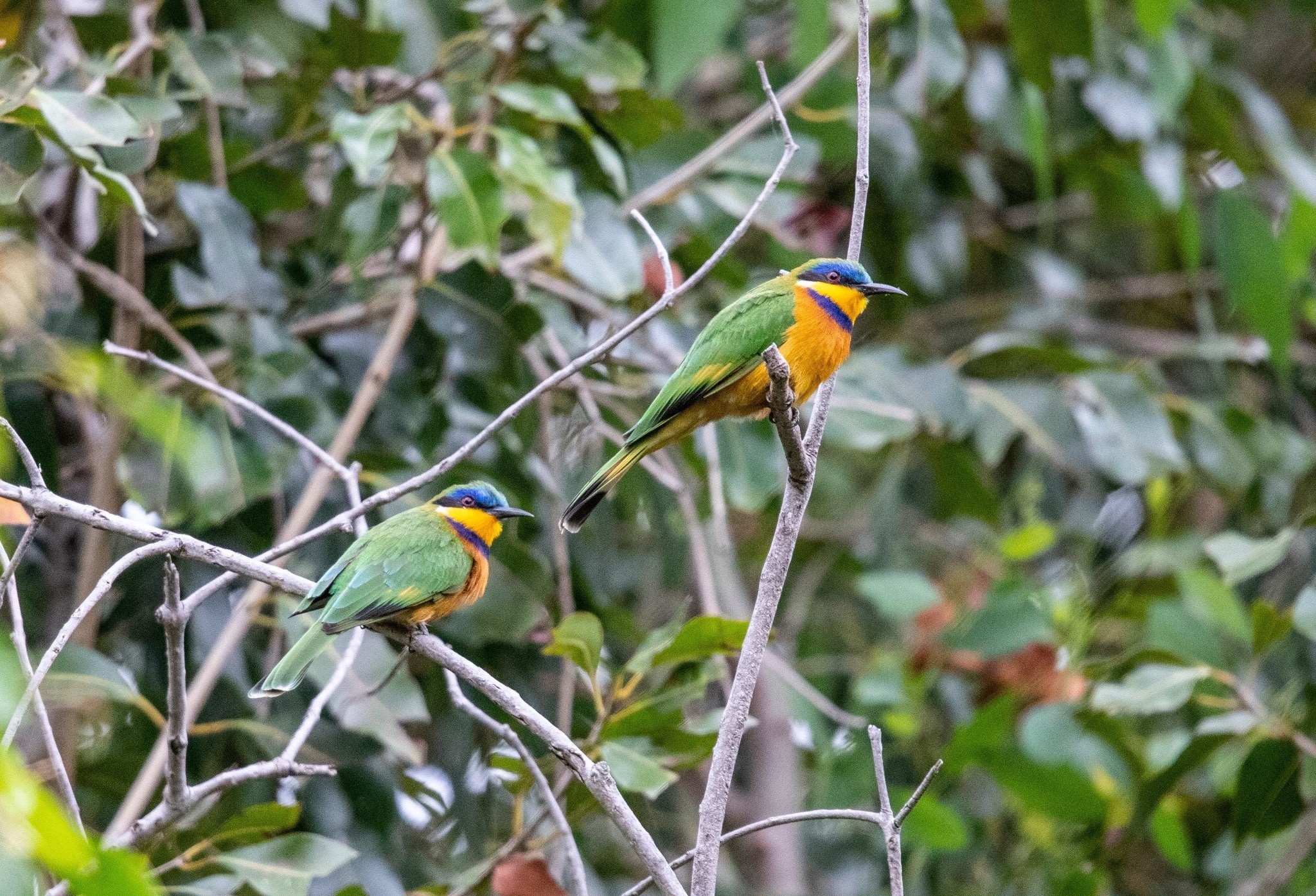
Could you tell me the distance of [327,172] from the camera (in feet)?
15.3

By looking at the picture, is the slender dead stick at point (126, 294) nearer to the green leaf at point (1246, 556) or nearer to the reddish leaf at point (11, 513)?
the reddish leaf at point (11, 513)

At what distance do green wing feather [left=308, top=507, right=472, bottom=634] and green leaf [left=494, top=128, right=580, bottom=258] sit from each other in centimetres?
85

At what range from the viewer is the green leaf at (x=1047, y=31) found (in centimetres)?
445

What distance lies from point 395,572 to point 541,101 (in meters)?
1.48

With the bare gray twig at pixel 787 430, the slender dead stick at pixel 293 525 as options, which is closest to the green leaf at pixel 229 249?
the slender dead stick at pixel 293 525

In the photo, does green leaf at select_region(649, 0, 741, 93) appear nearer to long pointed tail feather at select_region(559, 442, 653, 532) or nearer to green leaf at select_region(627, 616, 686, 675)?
long pointed tail feather at select_region(559, 442, 653, 532)

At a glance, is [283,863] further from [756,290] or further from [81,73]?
[81,73]

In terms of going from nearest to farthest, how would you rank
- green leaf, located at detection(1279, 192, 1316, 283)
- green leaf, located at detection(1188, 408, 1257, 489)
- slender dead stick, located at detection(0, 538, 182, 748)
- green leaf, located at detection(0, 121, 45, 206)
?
slender dead stick, located at detection(0, 538, 182, 748), green leaf, located at detection(0, 121, 45, 206), green leaf, located at detection(1188, 408, 1257, 489), green leaf, located at detection(1279, 192, 1316, 283)

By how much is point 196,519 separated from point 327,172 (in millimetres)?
1731

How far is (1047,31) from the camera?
4.50 meters

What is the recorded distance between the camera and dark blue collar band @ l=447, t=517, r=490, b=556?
11.0ft

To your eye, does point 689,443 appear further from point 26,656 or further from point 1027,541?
point 26,656

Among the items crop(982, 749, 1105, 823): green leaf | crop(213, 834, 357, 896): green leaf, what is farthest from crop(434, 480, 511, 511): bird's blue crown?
crop(982, 749, 1105, 823): green leaf

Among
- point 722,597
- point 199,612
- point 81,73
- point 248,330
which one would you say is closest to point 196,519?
point 199,612
